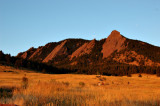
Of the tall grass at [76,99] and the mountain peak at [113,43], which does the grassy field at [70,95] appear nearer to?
the tall grass at [76,99]

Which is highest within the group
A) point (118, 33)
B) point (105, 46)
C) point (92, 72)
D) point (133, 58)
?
point (118, 33)

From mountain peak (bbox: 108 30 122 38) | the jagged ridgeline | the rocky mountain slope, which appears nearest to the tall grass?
the jagged ridgeline

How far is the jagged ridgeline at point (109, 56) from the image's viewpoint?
70188 millimetres

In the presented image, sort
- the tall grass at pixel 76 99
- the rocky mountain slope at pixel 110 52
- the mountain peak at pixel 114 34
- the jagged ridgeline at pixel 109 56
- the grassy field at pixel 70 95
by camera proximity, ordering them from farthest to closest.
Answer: the mountain peak at pixel 114 34 → the rocky mountain slope at pixel 110 52 → the jagged ridgeline at pixel 109 56 → the grassy field at pixel 70 95 → the tall grass at pixel 76 99

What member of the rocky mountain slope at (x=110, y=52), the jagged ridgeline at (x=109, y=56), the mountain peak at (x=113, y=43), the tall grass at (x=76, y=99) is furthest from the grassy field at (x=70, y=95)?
the mountain peak at (x=113, y=43)

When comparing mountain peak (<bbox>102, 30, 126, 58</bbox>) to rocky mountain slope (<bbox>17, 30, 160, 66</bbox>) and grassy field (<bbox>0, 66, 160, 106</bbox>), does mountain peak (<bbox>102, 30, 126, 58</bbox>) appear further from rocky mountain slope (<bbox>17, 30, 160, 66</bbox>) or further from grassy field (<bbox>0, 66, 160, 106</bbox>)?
grassy field (<bbox>0, 66, 160, 106</bbox>)

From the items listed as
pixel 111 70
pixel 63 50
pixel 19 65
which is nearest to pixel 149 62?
pixel 111 70

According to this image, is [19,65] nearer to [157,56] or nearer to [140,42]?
[157,56]

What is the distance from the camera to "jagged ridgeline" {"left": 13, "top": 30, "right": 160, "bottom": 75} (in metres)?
70.2

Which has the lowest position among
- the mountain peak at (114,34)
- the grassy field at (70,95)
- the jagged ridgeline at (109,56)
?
the grassy field at (70,95)

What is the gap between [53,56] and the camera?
124m

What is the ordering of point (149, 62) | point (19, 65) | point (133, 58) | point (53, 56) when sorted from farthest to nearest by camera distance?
point (53, 56), point (133, 58), point (149, 62), point (19, 65)

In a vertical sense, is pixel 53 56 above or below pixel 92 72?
above

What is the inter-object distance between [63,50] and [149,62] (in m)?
63.1
